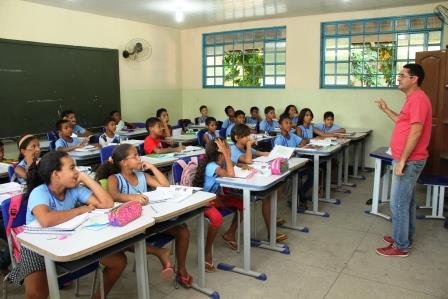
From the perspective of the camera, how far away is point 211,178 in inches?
126

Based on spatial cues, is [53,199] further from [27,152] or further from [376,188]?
[376,188]

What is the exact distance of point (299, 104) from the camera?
7.51m

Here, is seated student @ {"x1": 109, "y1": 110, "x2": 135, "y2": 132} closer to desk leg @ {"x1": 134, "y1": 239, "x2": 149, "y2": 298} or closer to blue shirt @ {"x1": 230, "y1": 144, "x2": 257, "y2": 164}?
blue shirt @ {"x1": 230, "y1": 144, "x2": 257, "y2": 164}

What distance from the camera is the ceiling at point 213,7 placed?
6078mm

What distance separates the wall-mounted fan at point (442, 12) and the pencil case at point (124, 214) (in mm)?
5714

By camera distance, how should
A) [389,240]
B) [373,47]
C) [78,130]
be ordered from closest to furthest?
[389,240] → [78,130] → [373,47]

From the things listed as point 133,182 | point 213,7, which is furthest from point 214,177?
point 213,7

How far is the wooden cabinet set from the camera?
502 cm

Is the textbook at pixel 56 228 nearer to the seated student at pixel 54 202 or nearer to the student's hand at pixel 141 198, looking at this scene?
the seated student at pixel 54 202

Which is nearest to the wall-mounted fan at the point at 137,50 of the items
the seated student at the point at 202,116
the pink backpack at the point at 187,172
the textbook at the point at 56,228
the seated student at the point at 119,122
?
the seated student at the point at 119,122

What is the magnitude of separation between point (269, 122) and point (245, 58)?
5.55 ft

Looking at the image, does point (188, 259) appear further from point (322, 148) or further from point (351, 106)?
point (351, 106)

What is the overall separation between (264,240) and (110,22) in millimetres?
5191

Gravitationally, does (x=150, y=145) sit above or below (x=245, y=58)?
below
